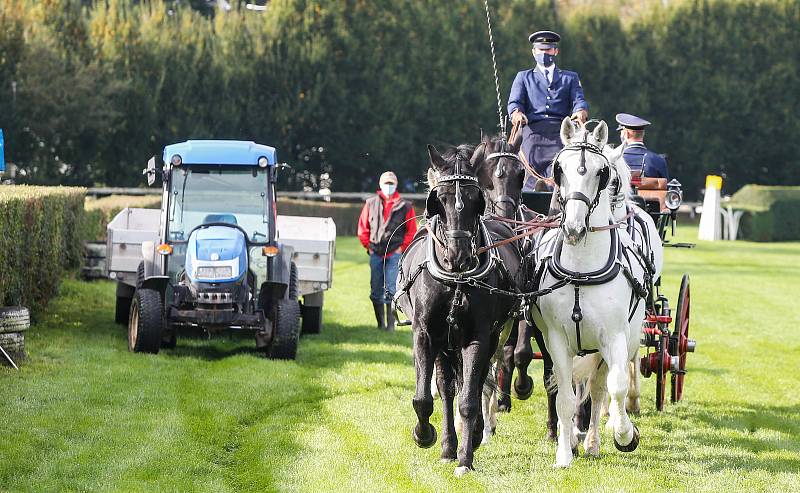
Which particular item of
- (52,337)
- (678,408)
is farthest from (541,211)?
(52,337)

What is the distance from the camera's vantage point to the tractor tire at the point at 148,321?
1324 centimetres

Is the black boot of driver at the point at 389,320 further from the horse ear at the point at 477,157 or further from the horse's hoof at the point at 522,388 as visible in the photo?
the horse ear at the point at 477,157

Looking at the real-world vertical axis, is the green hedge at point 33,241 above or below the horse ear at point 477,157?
below

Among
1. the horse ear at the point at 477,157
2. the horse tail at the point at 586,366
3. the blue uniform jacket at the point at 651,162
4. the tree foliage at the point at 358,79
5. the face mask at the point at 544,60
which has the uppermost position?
the tree foliage at the point at 358,79

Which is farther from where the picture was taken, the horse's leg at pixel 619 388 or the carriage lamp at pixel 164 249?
the carriage lamp at pixel 164 249

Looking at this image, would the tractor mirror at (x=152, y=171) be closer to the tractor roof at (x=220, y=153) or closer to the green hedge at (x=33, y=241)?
the tractor roof at (x=220, y=153)

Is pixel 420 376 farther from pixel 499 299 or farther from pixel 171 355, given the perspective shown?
pixel 171 355

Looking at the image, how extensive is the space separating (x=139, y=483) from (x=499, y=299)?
2.76m

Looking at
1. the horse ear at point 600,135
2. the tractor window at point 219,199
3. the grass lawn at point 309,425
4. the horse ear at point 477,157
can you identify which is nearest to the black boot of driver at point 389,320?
the grass lawn at point 309,425

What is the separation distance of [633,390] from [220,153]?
18.6 ft

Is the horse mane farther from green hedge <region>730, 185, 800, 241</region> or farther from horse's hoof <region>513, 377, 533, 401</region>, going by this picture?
green hedge <region>730, 185, 800, 241</region>

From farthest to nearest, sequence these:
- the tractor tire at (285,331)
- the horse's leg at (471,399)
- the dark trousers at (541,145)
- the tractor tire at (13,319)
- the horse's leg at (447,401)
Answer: the tractor tire at (285,331) → the tractor tire at (13,319) → the dark trousers at (541,145) → the horse's leg at (447,401) → the horse's leg at (471,399)

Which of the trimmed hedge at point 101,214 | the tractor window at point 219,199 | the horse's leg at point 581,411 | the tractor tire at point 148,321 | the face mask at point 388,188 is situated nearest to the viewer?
the horse's leg at point 581,411

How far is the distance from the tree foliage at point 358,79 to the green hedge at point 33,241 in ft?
68.2
